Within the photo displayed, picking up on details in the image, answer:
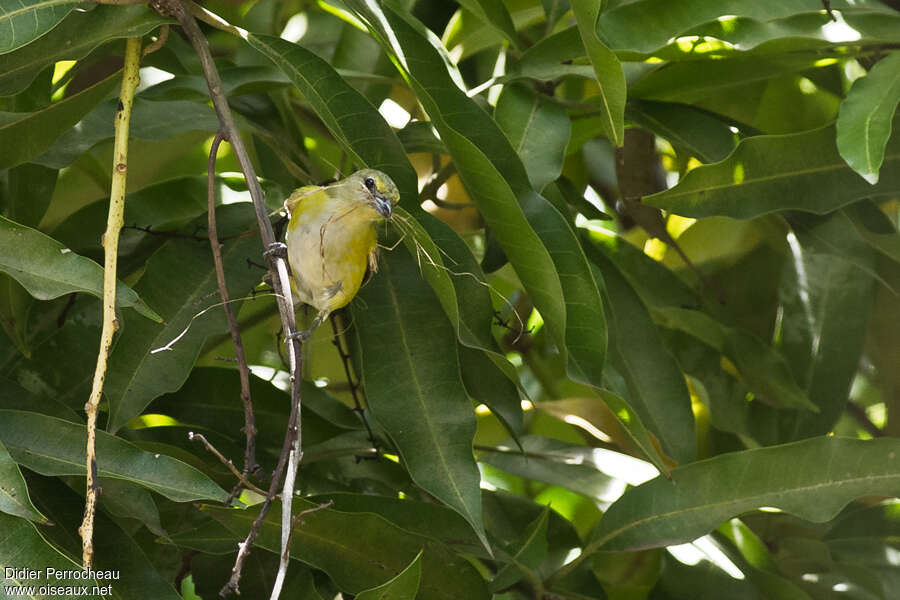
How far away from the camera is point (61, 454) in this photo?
1004 millimetres

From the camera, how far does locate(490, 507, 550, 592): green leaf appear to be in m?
1.18

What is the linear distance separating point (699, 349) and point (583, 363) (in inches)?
25.3

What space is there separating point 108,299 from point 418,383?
38 centimetres

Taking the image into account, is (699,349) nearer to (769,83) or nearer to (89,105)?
(769,83)

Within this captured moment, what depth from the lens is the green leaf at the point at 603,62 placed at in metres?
1.01

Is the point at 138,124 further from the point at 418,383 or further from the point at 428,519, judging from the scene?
the point at 428,519

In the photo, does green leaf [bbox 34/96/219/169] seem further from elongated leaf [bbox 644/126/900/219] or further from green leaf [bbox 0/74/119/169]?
elongated leaf [bbox 644/126/900/219]

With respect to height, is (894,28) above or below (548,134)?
above

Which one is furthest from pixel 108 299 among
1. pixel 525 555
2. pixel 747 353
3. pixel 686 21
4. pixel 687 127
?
pixel 747 353

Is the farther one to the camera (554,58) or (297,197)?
(554,58)

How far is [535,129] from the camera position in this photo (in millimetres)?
1233

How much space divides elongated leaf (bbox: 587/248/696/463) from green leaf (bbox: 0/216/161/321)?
619 mm

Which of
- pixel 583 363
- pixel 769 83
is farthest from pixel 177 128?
pixel 769 83

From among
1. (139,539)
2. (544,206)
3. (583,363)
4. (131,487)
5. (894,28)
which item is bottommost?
(139,539)
